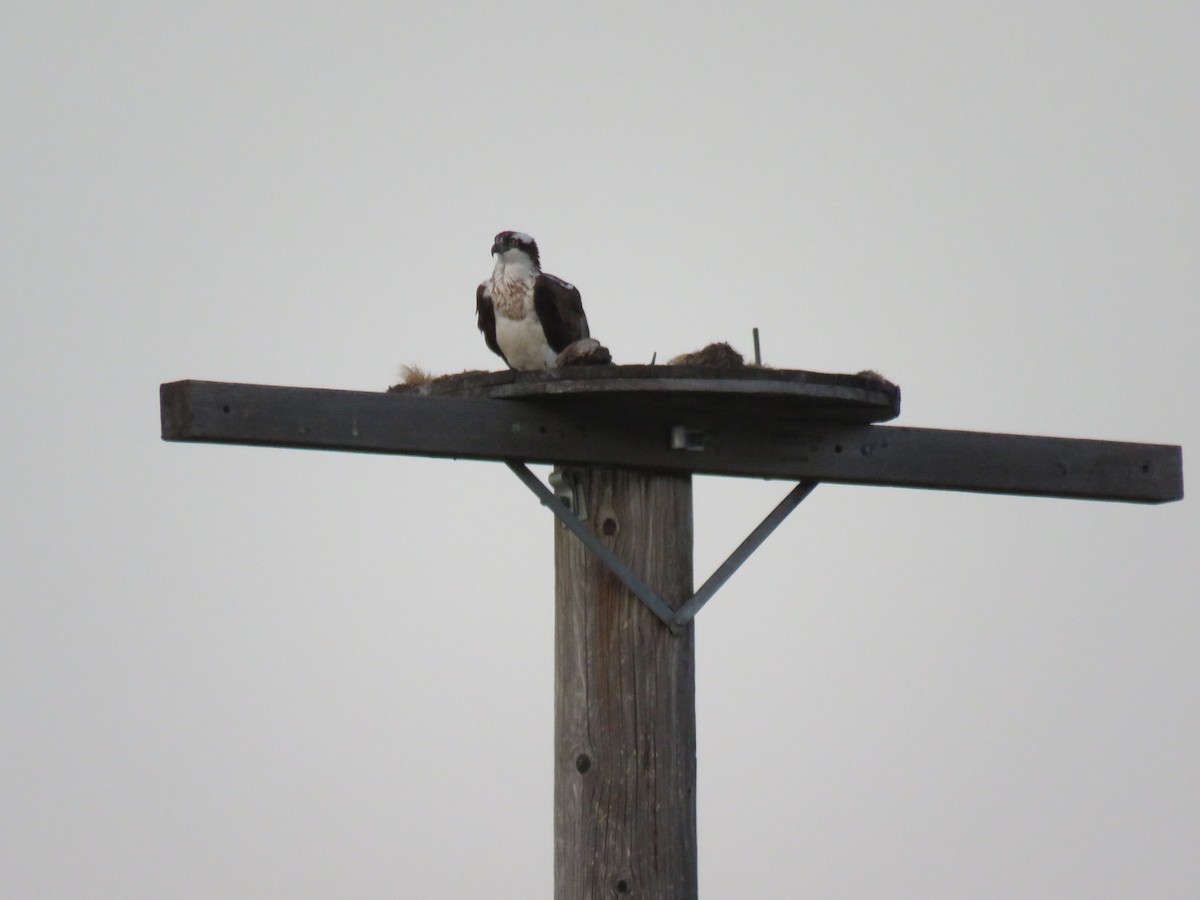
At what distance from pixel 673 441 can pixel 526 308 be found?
131 cm

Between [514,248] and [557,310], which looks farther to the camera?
[514,248]

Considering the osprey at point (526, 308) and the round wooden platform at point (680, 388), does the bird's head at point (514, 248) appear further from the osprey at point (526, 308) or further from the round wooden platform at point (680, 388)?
the round wooden platform at point (680, 388)

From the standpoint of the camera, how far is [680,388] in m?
5.12

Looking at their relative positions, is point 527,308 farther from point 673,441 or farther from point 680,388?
point 680,388

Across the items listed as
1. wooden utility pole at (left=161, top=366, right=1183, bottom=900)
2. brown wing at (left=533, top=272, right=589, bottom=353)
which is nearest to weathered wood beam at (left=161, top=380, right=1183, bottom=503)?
wooden utility pole at (left=161, top=366, right=1183, bottom=900)

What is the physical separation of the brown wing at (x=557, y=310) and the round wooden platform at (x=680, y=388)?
1071mm

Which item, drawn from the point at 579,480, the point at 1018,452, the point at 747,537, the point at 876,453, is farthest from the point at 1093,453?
the point at 579,480

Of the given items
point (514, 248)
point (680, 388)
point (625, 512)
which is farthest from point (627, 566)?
point (514, 248)

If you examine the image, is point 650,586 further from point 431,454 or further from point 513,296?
point 513,296

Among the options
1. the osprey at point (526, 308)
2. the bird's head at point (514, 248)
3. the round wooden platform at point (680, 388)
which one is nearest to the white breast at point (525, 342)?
the osprey at point (526, 308)

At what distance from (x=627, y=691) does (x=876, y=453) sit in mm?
1143

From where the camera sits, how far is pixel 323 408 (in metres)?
5.09

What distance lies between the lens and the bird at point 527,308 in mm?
6574

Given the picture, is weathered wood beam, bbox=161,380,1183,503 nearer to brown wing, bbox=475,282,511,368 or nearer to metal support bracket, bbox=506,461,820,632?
metal support bracket, bbox=506,461,820,632
